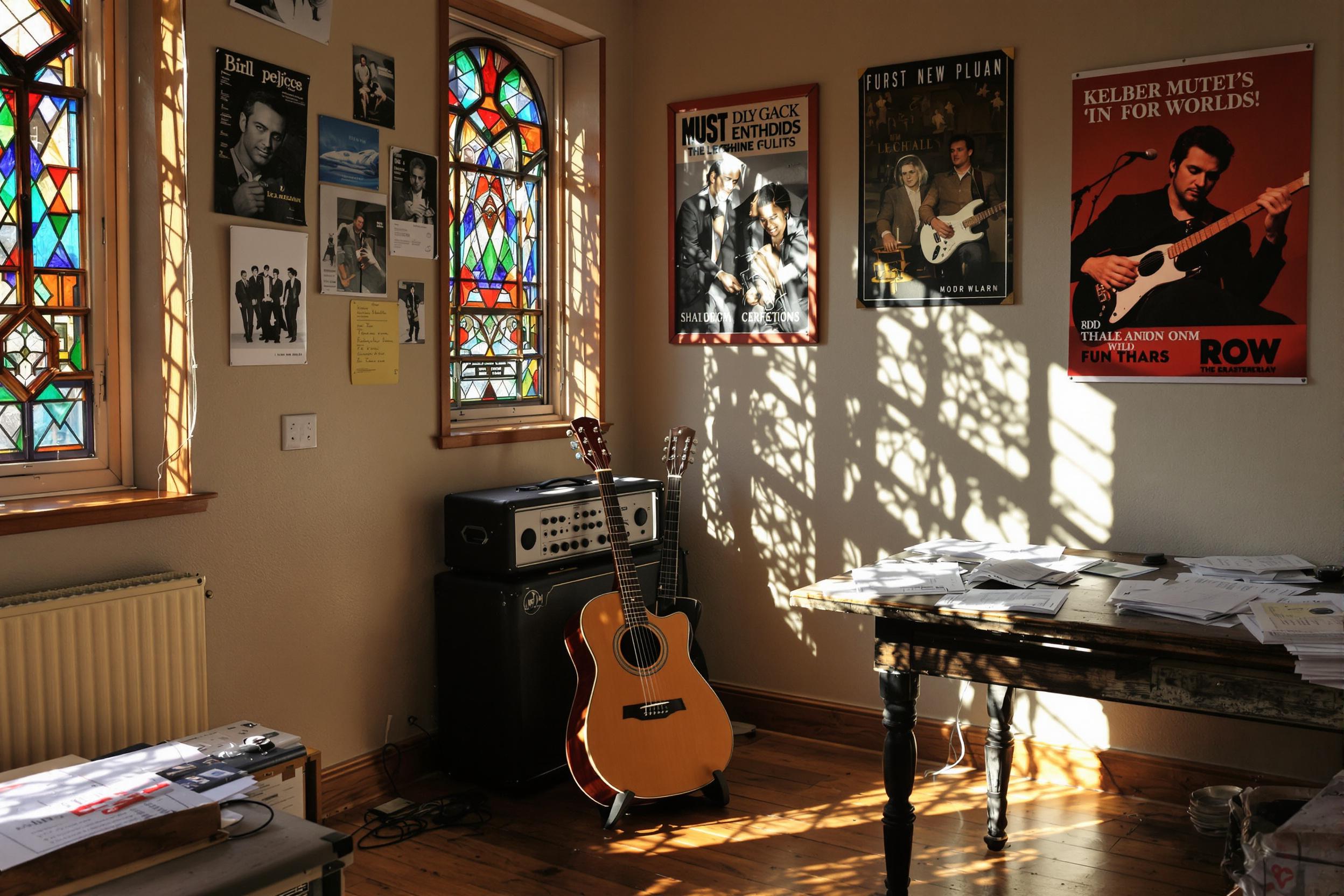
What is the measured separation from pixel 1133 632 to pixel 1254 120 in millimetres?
1627

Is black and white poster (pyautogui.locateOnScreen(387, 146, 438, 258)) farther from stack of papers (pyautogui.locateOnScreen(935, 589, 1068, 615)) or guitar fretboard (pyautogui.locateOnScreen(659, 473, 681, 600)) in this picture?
stack of papers (pyautogui.locateOnScreen(935, 589, 1068, 615))

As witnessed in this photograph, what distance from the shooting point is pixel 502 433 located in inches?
144

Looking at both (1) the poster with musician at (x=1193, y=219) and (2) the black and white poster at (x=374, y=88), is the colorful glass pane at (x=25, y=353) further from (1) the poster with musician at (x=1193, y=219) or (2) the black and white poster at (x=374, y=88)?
(1) the poster with musician at (x=1193, y=219)

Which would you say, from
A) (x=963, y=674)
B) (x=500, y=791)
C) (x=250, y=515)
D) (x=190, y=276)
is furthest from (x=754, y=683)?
(x=190, y=276)

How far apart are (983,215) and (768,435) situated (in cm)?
101

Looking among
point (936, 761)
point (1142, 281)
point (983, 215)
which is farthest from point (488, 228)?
point (936, 761)

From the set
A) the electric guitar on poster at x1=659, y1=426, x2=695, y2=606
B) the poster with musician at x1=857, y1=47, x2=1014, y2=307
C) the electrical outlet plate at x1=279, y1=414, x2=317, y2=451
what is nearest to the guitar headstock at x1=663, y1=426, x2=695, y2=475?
the electric guitar on poster at x1=659, y1=426, x2=695, y2=606

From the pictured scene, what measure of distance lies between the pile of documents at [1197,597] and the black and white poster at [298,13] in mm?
2432

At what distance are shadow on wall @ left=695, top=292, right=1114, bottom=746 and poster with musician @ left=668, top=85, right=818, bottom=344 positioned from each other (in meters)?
0.13

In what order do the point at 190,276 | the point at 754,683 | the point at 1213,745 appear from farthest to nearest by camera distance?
the point at 754,683
the point at 1213,745
the point at 190,276

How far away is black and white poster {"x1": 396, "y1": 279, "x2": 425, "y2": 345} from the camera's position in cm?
334

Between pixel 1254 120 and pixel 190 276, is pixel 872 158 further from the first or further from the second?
pixel 190 276

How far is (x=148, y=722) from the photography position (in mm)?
2559

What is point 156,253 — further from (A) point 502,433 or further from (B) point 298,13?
(A) point 502,433
